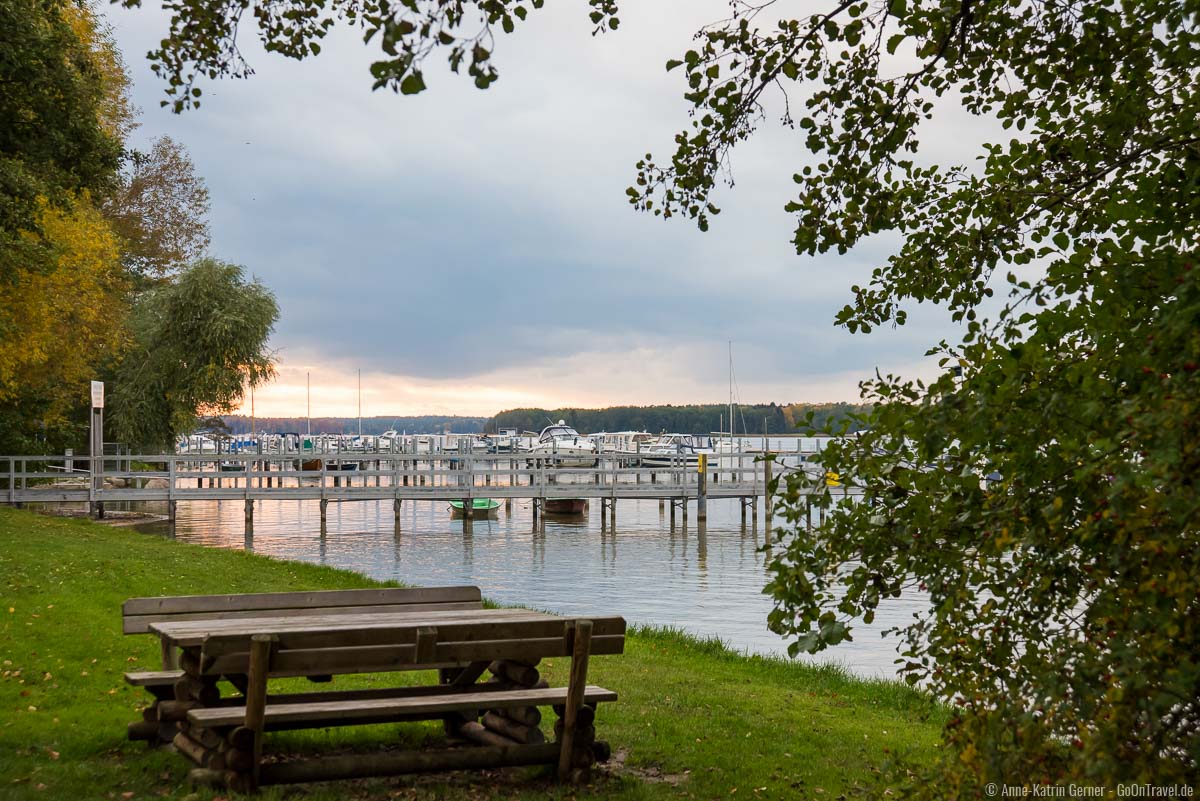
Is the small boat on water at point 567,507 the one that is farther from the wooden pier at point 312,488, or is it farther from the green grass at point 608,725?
the green grass at point 608,725

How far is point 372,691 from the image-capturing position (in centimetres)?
666

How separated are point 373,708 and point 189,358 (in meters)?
40.0

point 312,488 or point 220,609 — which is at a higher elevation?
point 220,609

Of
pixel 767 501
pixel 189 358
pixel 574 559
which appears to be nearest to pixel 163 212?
pixel 189 358

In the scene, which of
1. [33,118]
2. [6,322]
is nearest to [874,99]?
[33,118]

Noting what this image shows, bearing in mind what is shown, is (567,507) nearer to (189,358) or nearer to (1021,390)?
(189,358)

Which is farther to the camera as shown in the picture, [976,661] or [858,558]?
[858,558]

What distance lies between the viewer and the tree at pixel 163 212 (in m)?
48.0

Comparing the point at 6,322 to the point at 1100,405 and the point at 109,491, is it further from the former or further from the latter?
the point at 1100,405

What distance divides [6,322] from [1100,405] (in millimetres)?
22642

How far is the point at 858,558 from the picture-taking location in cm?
428

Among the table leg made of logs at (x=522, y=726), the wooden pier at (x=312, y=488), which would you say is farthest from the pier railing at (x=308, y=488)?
the table leg made of logs at (x=522, y=726)

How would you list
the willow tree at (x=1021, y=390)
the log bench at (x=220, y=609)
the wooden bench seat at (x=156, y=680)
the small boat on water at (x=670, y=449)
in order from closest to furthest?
1. the willow tree at (x=1021, y=390)
2. the log bench at (x=220, y=609)
3. the wooden bench seat at (x=156, y=680)
4. the small boat on water at (x=670, y=449)

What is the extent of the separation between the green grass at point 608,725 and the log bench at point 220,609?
0.24 metres
